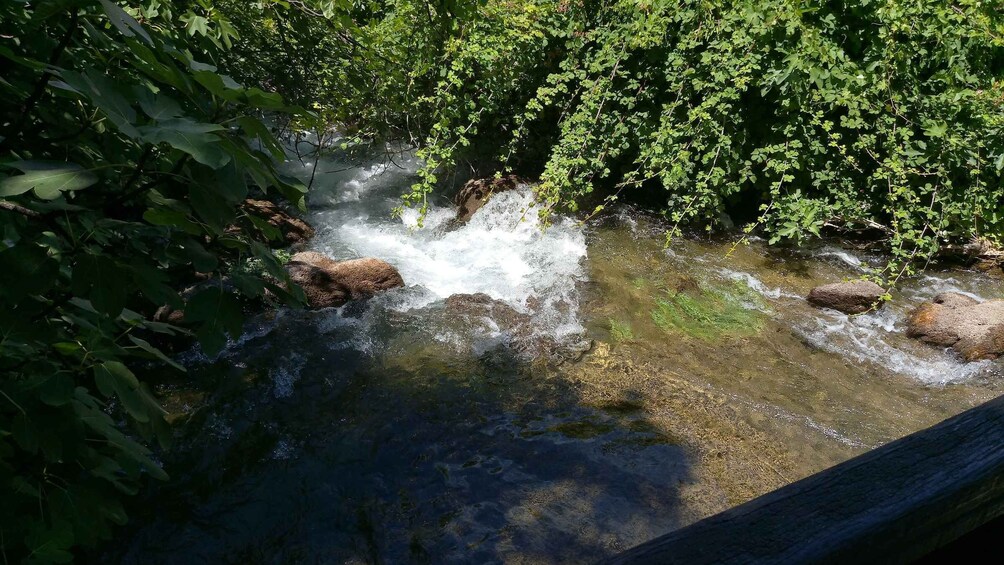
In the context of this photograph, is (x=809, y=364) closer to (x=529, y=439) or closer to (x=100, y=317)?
(x=529, y=439)

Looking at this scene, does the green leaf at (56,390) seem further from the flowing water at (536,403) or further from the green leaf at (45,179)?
the flowing water at (536,403)

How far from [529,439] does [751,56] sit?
3.71 m

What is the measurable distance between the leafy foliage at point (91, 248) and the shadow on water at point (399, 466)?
1829 mm

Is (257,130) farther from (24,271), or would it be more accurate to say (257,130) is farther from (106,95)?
(24,271)

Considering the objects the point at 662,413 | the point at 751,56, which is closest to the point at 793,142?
the point at 751,56

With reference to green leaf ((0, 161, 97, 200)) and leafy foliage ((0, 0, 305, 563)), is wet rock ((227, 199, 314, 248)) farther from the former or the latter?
green leaf ((0, 161, 97, 200))

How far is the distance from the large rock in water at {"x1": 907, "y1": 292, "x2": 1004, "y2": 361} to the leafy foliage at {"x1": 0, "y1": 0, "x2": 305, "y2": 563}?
16.5ft

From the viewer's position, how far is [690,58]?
19.8 feet

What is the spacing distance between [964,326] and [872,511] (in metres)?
4.95

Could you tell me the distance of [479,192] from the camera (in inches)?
270

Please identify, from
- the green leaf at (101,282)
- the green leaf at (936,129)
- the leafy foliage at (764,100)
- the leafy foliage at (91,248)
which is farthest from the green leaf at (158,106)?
the green leaf at (936,129)

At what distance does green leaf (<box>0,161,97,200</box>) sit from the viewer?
105cm

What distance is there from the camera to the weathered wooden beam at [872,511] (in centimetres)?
79

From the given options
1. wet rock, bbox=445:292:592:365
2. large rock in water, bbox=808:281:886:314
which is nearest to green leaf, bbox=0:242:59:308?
wet rock, bbox=445:292:592:365
